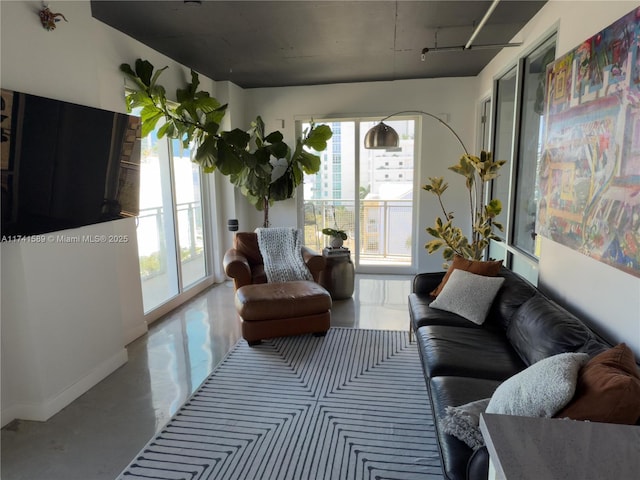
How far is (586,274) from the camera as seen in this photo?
212cm

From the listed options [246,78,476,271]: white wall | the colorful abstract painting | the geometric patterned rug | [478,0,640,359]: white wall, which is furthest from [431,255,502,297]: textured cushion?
[246,78,476,271]: white wall

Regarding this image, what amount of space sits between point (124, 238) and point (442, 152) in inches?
151

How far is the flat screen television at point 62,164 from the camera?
2.01m

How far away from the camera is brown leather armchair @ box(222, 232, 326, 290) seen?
3655 millimetres

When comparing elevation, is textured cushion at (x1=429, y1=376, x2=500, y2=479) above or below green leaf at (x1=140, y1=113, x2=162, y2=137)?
below

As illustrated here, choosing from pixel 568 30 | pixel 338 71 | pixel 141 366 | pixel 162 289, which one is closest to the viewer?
pixel 568 30

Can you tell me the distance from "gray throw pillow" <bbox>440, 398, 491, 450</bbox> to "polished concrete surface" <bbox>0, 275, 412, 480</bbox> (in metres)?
1.59

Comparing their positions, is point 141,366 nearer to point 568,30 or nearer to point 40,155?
point 40,155

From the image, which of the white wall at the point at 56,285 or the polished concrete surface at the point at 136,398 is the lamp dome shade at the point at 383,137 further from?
the white wall at the point at 56,285

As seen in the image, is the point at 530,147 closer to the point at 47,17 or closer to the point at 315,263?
the point at 315,263

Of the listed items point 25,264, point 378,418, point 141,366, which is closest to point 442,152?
point 378,418

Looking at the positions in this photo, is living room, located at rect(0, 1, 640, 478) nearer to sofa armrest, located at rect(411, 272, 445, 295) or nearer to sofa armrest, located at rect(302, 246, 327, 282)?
sofa armrest, located at rect(411, 272, 445, 295)

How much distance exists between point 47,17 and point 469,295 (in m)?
3.13

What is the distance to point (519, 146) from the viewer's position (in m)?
3.26
